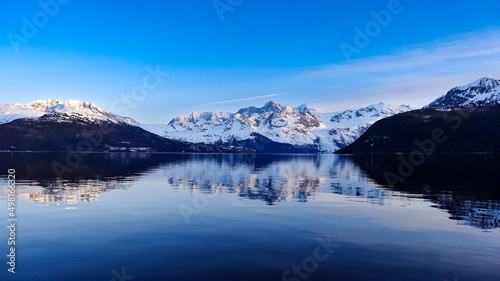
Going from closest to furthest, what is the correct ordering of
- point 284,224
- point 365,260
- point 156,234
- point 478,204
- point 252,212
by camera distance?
point 365,260 < point 156,234 < point 284,224 < point 252,212 < point 478,204

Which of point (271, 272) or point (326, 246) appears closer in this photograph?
point (271, 272)

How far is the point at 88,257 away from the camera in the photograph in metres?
23.3

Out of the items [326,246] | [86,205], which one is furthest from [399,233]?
[86,205]

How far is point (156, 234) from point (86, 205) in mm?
19768

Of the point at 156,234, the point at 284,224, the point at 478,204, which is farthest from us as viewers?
the point at 478,204

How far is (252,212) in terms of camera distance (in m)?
41.8

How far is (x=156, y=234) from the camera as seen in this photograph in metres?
30.2

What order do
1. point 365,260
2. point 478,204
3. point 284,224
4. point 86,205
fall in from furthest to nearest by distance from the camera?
point 478,204, point 86,205, point 284,224, point 365,260

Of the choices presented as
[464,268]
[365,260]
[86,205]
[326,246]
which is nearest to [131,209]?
[86,205]

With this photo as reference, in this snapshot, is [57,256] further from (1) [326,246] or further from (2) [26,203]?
(2) [26,203]

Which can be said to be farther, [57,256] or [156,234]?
[156,234]

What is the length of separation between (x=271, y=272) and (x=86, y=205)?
108 ft

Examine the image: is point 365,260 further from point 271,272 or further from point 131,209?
point 131,209

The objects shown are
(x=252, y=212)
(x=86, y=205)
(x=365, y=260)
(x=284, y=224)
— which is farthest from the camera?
(x=86, y=205)
